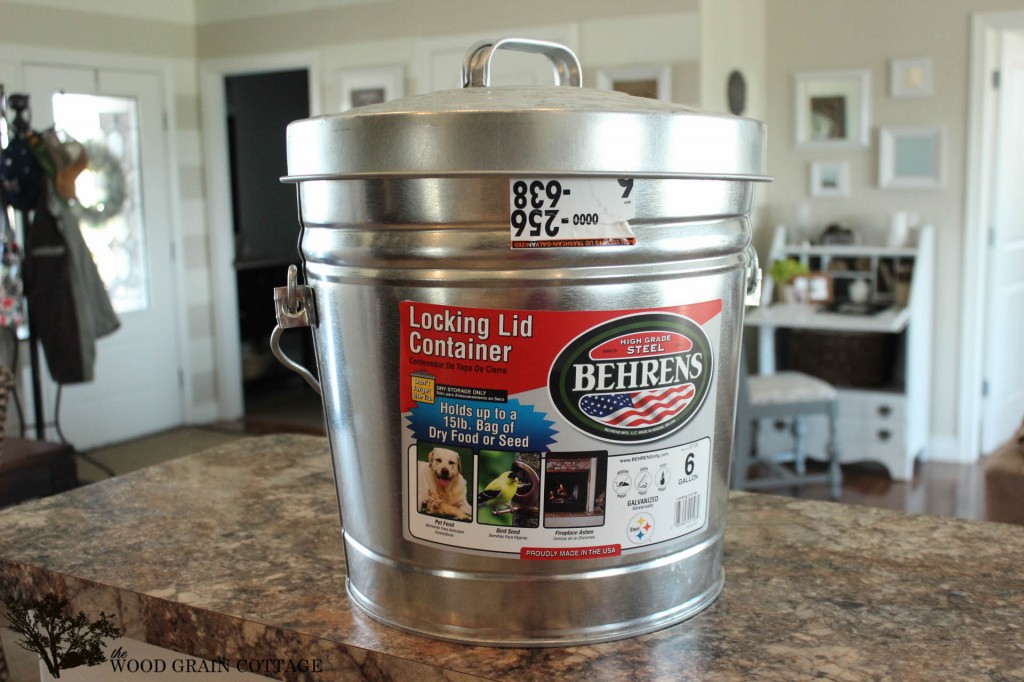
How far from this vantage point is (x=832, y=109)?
5.28 metres

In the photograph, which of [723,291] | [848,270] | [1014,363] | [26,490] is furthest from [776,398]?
[723,291]

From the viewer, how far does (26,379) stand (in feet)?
16.5

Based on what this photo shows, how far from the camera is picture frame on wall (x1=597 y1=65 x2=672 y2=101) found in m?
4.70

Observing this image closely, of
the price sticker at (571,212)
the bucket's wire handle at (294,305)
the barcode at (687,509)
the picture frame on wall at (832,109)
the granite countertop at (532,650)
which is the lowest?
the granite countertop at (532,650)

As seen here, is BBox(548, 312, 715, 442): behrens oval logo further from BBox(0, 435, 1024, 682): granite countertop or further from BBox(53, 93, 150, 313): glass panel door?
BBox(53, 93, 150, 313): glass panel door

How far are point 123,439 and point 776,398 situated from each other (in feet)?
12.0

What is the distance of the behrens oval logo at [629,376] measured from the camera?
694mm

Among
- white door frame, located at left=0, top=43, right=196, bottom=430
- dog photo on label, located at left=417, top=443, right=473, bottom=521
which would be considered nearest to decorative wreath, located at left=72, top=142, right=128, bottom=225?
white door frame, located at left=0, top=43, right=196, bottom=430

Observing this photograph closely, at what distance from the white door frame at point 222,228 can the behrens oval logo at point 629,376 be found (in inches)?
218

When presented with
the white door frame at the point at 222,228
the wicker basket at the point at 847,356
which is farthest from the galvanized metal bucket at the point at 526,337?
the white door frame at the point at 222,228

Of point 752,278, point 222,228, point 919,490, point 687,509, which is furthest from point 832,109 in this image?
point 687,509

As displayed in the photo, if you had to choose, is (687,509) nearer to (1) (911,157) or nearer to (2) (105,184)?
(1) (911,157)

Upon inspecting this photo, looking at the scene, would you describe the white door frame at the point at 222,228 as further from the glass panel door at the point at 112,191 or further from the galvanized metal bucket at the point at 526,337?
the galvanized metal bucket at the point at 526,337

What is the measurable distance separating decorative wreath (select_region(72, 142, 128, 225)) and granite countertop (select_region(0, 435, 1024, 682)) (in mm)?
4543
